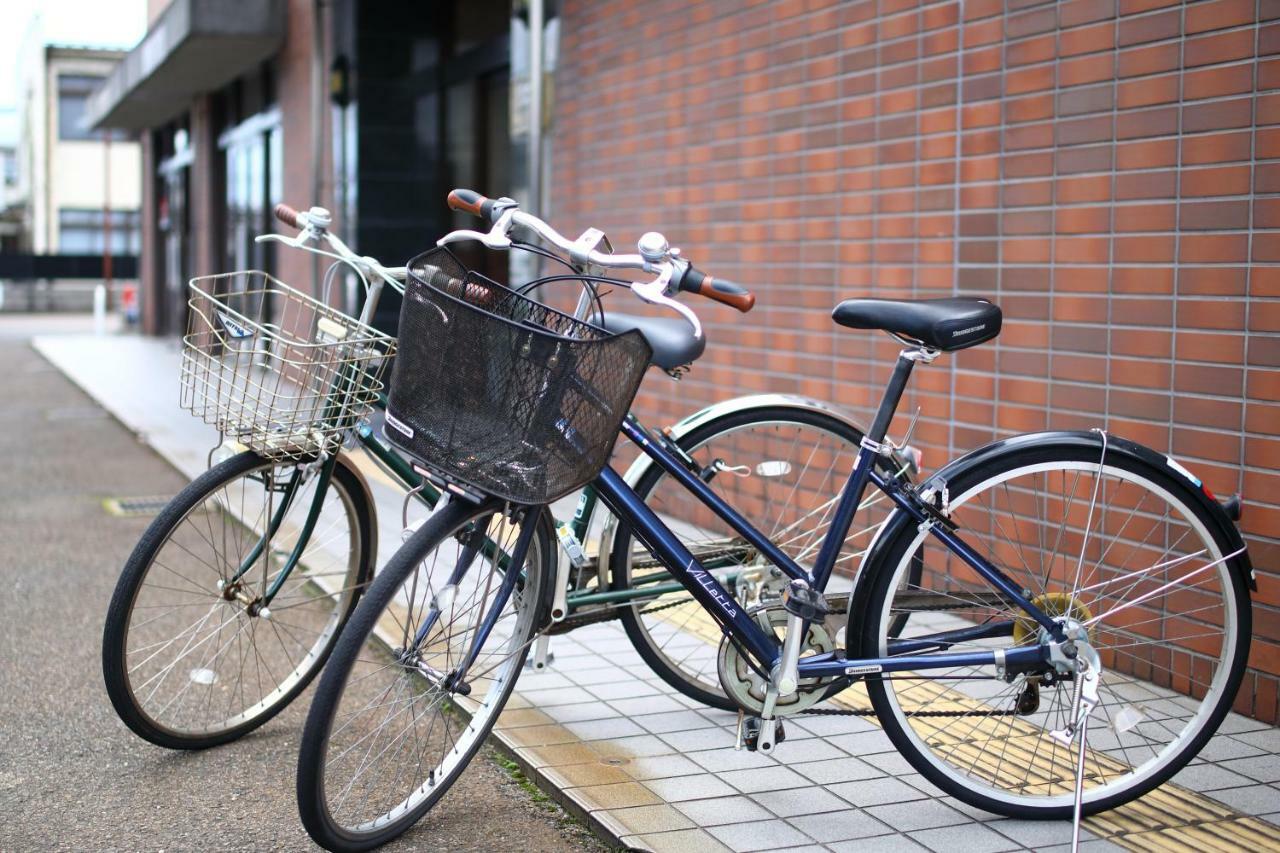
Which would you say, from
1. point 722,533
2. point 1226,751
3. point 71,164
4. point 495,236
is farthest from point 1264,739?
point 71,164

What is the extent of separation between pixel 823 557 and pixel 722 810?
627mm

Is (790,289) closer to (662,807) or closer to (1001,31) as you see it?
(1001,31)

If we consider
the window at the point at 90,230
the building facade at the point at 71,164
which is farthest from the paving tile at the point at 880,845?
the window at the point at 90,230

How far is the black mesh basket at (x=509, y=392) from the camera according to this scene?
279cm

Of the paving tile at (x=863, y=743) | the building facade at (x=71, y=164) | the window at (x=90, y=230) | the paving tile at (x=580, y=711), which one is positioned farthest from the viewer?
the window at (x=90, y=230)

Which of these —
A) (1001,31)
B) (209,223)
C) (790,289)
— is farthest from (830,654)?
(209,223)

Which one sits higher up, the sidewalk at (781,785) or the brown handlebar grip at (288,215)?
the brown handlebar grip at (288,215)

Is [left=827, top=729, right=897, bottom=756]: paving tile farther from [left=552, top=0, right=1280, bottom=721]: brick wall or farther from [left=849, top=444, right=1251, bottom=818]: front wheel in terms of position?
[left=552, top=0, right=1280, bottom=721]: brick wall

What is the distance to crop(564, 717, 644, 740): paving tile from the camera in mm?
3850

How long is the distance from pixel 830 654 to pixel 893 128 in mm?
2628

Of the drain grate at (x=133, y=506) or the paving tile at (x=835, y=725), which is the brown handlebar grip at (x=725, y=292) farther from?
the drain grate at (x=133, y=506)

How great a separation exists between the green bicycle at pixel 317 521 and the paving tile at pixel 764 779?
15.9 inches

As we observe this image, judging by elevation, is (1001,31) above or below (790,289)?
above

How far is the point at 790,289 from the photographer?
19.7 feet
